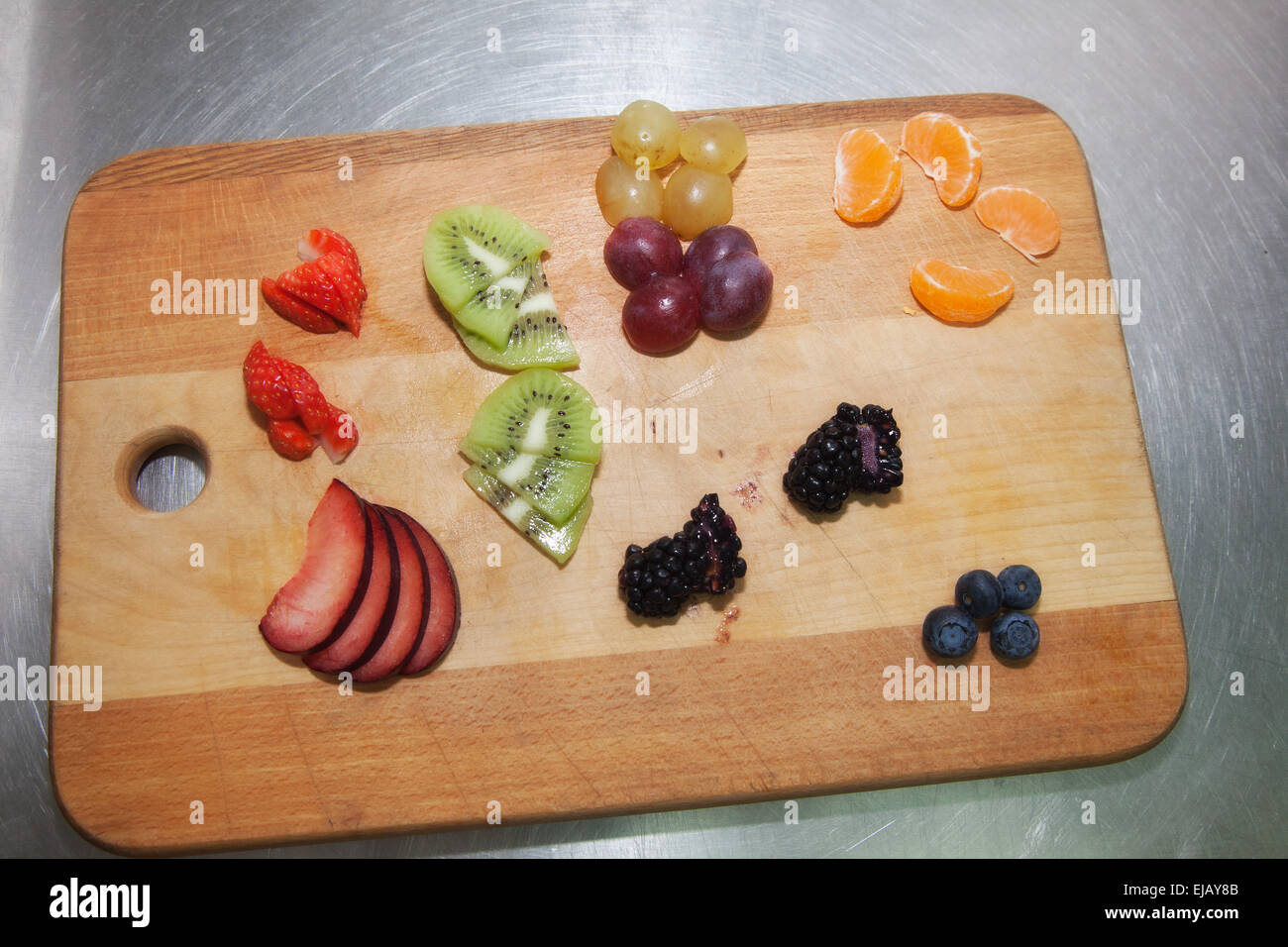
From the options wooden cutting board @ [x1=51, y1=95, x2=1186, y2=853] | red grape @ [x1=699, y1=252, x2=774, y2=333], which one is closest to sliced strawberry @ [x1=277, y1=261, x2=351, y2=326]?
wooden cutting board @ [x1=51, y1=95, x2=1186, y2=853]

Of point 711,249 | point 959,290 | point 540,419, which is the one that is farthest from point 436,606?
point 959,290

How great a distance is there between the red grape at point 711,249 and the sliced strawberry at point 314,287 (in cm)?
99

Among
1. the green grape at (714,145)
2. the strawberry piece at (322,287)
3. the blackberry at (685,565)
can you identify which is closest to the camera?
the blackberry at (685,565)

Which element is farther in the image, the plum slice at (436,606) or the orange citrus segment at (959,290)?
the orange citrus segment at (959,290)

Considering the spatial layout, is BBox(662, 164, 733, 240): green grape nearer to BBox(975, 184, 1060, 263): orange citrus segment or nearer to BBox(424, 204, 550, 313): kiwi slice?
BBox(424, 204, 550, 313): kiwi slice

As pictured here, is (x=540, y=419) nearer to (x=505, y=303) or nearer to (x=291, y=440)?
(x=505, y=303)

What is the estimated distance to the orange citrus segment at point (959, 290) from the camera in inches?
101

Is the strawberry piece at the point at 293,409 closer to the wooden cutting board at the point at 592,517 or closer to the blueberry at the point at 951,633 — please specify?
the wooden cutting board at the point at 592,517

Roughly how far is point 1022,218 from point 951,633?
49.6 inches

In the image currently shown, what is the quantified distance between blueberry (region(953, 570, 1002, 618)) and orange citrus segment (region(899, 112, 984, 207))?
3.71 ft

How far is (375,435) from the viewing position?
254 cm

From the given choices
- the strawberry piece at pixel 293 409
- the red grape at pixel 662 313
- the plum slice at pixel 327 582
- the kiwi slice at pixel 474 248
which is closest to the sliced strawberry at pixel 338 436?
the strawberry piece at pixel 293 409

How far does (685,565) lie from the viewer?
2.29 meters

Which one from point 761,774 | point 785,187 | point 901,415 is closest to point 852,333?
point 901,415
